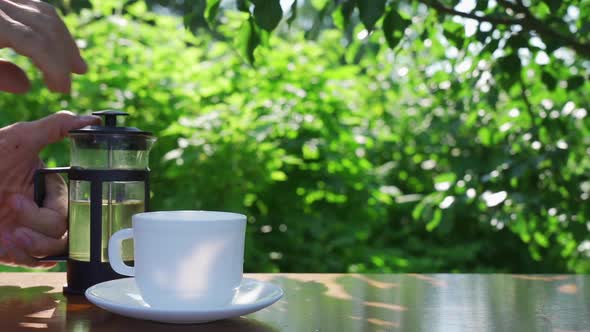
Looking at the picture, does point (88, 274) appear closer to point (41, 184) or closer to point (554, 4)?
point (41, 184)

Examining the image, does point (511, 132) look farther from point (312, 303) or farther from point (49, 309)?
point (49, 309)

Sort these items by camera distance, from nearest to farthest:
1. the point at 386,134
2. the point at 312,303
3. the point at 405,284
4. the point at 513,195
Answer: the point at 312,303
the point at 405,284
the point at 513,195
the point at 386,134

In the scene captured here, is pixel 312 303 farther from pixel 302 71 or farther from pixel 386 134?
pixel 386 134

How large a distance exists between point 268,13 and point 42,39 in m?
0.48

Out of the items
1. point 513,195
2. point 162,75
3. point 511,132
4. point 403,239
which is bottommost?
point 403,239

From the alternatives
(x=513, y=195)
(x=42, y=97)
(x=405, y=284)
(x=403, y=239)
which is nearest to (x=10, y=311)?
(x=405, y=284)

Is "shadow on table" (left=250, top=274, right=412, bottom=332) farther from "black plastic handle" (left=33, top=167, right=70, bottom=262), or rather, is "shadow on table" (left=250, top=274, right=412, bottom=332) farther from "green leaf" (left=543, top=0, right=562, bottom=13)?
"green leaf" (left=543, top=0, right=562, bottom=13)

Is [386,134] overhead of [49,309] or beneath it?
overhead

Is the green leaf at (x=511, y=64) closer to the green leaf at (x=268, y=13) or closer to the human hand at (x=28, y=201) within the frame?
the green leaf at (x=268, y=13)

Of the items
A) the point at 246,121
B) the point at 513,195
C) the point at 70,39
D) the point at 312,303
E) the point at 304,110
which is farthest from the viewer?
the point at 304,110

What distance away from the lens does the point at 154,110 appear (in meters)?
2.96

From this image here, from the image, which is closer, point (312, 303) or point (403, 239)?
point (312, 303)

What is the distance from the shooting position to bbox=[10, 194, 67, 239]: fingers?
1.06 metres

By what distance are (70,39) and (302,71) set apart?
2.06 metres
